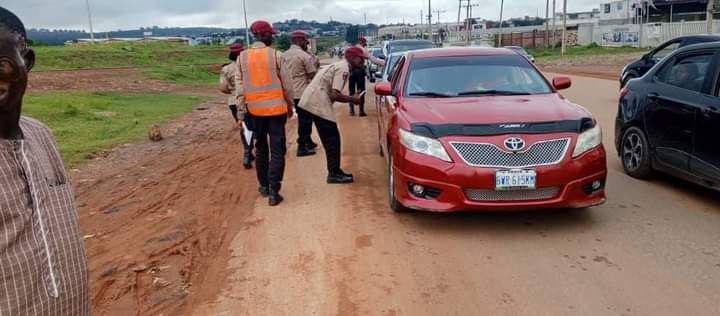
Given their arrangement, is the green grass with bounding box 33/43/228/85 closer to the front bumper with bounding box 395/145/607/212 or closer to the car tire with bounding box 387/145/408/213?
the car tire with bounding box 387/145/408/213

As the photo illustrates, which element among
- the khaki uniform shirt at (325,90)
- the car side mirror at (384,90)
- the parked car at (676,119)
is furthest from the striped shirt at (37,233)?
the parked car at (676,119)

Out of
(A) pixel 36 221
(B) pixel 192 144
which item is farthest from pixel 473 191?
(B) pixel 192 144

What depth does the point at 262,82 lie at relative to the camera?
652 cm

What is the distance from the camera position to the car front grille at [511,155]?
519cm

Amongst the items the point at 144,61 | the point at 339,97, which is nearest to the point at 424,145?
the point at 339,97

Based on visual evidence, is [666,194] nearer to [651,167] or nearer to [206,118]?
[651,167]

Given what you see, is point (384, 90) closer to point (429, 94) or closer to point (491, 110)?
point (429, 94)

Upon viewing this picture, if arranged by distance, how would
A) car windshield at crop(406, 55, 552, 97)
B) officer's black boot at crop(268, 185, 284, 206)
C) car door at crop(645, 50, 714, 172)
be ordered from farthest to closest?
officer's black boot at crop(268, 185, 284, 206) → car windshield at crop(406, 55, 552, 97) → car door at crop(645, 50, 714, 172)

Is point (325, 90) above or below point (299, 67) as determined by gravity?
below

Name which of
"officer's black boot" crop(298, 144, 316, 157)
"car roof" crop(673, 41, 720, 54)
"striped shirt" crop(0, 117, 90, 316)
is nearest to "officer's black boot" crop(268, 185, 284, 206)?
"officer's black boot" crop(298, 144, 316, 157)

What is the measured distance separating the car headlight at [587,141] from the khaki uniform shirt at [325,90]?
294 centimetres

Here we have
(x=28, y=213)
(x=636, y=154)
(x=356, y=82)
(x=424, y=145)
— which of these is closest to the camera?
(x=28, y=213)

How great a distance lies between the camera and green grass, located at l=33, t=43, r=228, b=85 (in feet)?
101

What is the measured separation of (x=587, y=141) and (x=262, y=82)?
3.18m
